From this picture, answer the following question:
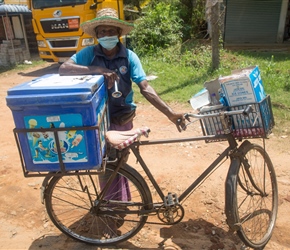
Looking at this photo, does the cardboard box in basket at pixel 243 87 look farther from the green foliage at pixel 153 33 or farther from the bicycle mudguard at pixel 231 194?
the green foliage at pixel 153 33

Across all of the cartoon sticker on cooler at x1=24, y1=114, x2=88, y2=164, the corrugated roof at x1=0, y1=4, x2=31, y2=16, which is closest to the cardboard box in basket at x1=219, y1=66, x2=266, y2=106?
the cartoon sticker on cooler at x1=24, y1=114, x2=88, y2=164

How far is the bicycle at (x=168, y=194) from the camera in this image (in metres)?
2.07

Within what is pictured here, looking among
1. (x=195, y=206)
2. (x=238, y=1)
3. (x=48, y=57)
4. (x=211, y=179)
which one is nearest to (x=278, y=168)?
(x=211, y=179)

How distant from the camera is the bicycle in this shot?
2.07 metres

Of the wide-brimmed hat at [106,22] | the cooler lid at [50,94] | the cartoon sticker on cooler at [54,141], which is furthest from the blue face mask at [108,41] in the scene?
the cartoon sticker on cooler at [54,141]

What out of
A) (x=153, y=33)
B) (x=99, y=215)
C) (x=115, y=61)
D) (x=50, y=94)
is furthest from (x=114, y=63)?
(x=153, y=33)

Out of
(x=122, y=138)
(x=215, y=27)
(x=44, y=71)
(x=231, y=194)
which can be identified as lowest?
(x=44, y=71)

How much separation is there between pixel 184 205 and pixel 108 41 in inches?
69.0

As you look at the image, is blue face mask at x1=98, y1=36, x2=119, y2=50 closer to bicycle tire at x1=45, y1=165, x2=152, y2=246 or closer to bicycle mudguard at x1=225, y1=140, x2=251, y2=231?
bicycle tire at x1=45, y1=165, x2=152, y2=246

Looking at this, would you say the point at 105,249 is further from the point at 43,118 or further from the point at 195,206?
the point at 43,118

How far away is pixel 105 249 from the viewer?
2.49 m

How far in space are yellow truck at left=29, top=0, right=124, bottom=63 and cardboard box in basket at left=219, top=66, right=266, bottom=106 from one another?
259 inches

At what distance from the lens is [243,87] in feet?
A: 6.35

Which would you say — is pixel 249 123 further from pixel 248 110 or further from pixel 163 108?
pixel 163 108
